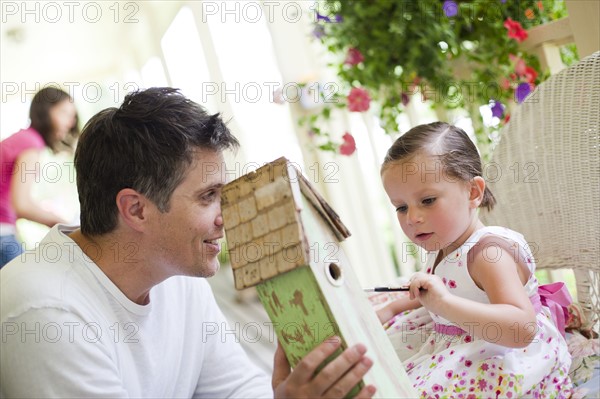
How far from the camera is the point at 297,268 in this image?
81 centimetres

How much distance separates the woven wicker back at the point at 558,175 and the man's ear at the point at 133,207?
2.57 feet

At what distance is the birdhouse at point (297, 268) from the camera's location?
2.66 feet

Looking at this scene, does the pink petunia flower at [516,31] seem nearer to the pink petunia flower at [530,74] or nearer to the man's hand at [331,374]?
the pink petunia flower at [530,74]

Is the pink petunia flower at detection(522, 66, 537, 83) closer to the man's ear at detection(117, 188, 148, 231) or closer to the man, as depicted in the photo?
the man

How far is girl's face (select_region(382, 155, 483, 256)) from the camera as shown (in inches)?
45.4

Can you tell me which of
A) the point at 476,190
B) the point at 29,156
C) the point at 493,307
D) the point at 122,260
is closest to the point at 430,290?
the point at 493,307

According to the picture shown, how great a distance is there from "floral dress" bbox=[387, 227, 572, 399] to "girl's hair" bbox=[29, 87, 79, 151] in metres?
1.90

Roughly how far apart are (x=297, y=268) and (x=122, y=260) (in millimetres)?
704

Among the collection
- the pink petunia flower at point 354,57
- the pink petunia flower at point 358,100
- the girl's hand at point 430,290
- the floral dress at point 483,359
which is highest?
the pink petunia flower at point 354,57

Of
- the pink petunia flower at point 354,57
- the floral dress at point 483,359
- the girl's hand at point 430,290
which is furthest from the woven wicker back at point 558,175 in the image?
the pink petunia flower at point 354,57

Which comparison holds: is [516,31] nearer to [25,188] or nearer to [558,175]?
[558,175]

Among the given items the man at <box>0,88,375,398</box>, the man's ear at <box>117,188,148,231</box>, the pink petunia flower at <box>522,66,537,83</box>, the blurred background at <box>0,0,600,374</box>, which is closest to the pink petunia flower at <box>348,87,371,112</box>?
the blurred background at <box>0,0,600,374</box>

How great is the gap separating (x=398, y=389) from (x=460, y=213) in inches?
16.0

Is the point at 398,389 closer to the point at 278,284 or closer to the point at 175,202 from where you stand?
the point at 278,284
